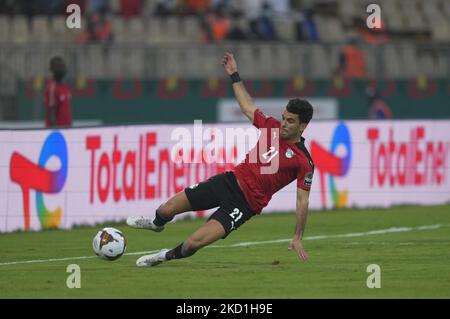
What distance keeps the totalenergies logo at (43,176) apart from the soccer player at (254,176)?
5249 mm

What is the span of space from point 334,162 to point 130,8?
Answer: 435 inches

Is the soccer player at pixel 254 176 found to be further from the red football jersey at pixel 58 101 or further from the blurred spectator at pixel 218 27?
the blurred spectator at pixel 218 27

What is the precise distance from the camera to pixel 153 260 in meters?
15.0

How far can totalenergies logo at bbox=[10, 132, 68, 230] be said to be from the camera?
65.3ft

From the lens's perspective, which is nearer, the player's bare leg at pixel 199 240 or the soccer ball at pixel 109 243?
the player's bare leg at pixel 199 240

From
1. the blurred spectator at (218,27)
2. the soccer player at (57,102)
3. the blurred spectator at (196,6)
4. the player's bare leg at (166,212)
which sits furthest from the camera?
the blurred spectator at (196,6)

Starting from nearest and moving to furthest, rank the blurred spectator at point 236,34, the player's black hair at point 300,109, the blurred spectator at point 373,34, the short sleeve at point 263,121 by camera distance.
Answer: the player's black hair at point 300,109, the short sleeve at point 263,121, the blurred spectator at point 236,34, the blurred spectator at point 373,34

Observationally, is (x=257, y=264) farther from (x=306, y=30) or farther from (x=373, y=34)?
(x=373, y=34)

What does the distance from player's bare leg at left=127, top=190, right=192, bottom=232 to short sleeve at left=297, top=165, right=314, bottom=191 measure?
1.30 metres

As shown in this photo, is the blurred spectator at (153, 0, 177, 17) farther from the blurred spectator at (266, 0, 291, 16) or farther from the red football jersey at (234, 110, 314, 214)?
the red football jersey at (234, 110, 314, 214)

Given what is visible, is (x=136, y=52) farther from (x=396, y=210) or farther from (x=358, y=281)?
(x=358, y=281)

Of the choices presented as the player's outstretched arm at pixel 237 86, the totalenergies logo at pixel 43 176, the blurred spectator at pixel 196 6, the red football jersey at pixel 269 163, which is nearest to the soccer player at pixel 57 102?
the totalenergies logo at pixel 43 176

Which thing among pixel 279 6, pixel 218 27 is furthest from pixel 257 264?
pixel 279 6

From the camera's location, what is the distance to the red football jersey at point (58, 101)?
71.5 ft
